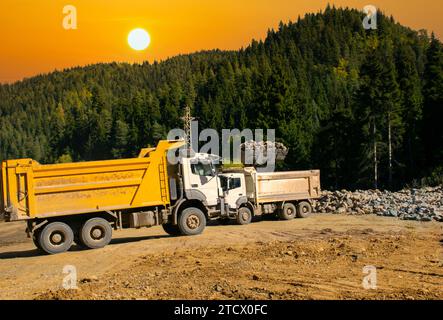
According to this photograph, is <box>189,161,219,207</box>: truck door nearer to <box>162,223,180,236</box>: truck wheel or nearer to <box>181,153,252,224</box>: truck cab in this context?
<box>181,153,252,224</box>: truck cab

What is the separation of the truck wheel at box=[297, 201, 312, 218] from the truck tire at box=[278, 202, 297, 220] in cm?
24

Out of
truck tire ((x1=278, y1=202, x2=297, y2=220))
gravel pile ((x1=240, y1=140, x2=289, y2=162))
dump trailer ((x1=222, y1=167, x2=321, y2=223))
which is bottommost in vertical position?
truck tire ((x1=278, y1=202, x2=297, y2=220))

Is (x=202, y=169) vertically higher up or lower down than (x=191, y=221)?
higher up

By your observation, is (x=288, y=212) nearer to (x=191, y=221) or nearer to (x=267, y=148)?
(x=191, y=221)

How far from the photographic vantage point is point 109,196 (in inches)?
805

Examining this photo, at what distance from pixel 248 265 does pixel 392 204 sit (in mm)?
18377

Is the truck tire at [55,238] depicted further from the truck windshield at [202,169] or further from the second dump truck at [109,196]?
the truck windshield at [202,169]

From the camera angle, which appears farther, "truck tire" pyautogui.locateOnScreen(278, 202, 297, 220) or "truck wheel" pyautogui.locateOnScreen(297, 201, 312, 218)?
"truck wheel" pyautogui.locateOnScreen(297, 201, 312, 218)

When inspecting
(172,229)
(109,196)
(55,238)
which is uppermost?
(109,196)

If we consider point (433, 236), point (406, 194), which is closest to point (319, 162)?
point (406, 194)

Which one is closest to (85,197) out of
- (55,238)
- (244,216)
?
A: (55,238)

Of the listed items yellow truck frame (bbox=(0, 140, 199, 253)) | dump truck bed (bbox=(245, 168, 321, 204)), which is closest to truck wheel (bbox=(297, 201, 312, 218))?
dump truck bed (bbox=(245, 168, 321, 204))

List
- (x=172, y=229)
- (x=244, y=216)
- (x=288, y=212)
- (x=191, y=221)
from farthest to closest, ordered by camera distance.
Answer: (x=288, y=212), (x=244, y=216), (x=172, y=229), (x=191, y=221)

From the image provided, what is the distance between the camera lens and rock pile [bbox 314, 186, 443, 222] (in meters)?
26.8
